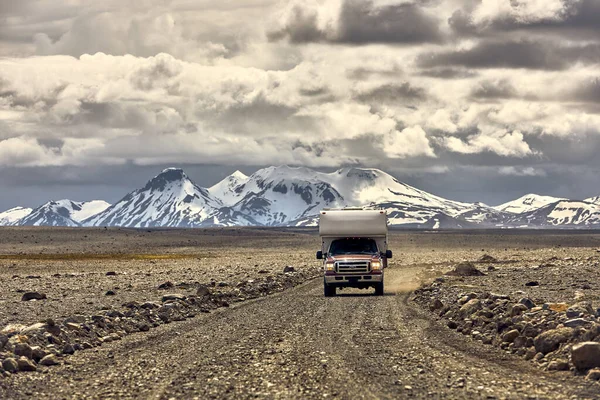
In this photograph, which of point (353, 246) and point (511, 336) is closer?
point (511, 336)

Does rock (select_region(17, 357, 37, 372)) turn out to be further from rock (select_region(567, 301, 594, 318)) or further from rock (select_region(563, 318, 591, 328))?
rock (select_region(567, 301, 594, 318))

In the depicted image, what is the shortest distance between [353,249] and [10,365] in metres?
24.7

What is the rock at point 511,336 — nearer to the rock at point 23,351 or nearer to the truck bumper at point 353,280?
the rock at point 23,351

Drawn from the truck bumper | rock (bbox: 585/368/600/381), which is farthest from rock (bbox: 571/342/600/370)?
the truck bumper

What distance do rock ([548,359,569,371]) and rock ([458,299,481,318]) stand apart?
9.30 metres

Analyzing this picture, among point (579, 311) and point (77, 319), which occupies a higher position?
point (579, 311)

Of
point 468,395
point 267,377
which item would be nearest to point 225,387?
point 267,377

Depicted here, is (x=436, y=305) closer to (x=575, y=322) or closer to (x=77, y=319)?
(x=575, y=322)

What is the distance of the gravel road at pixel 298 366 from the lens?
14.8 metres

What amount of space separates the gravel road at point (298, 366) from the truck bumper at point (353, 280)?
458 inches

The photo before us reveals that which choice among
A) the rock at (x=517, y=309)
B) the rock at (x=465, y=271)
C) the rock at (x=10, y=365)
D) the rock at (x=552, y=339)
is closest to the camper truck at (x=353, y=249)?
the rock at (x=465, y=271)

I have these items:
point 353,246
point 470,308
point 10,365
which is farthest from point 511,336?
point 353,246

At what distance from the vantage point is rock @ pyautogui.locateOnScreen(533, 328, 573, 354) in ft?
59.5

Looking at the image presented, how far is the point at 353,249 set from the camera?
40844 millimetres
